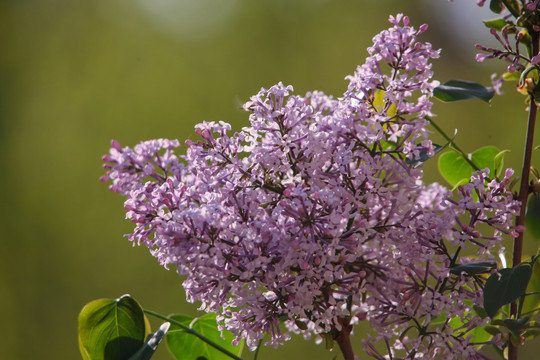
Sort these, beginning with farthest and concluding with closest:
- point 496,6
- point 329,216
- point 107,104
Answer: point 107,104 < point 496,6 < point 329,216

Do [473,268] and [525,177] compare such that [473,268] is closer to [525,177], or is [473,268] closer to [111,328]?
[525,177]

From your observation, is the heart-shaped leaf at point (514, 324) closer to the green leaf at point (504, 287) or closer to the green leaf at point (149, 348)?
the green leaf at point (504, 287)

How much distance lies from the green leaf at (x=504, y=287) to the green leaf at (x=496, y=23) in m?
0.23

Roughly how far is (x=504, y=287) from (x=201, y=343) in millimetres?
319

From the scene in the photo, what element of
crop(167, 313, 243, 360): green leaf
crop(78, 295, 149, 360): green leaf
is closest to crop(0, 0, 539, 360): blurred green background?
crop(167, 313, 243, 360): green leaf

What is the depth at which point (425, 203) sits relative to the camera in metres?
0.47

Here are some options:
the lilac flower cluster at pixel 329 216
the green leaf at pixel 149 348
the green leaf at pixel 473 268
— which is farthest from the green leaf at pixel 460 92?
the green leaf at pixel 149 348

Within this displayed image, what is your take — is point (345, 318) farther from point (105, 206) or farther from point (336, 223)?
point (105, 206)

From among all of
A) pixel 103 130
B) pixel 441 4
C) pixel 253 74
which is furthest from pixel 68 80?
pixel 441 4

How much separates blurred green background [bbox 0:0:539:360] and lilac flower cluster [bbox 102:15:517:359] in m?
1.92

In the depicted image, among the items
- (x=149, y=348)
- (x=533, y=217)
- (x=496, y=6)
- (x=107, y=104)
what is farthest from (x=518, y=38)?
(x=107, y=104)

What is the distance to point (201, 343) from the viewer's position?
1.79 feet

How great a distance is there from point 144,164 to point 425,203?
0.26 m

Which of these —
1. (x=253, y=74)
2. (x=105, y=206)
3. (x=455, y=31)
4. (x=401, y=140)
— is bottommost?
(x=401, y=140)
